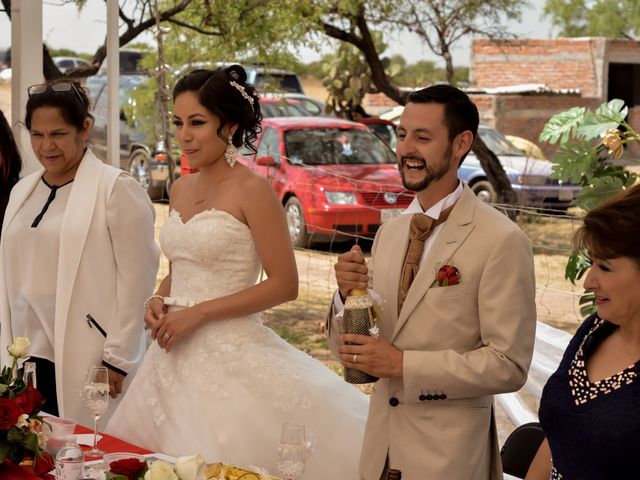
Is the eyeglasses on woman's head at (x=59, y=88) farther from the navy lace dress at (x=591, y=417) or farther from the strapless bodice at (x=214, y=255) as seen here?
the navy lace dress at (x=591, y=417)

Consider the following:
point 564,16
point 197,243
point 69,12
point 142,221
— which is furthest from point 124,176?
point 564,16

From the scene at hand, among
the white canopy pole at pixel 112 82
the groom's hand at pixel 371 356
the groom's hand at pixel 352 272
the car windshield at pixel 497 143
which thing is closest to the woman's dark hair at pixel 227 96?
the groom's hand at pixel 352 272

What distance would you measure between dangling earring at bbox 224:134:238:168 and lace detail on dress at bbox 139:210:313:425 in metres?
0.18

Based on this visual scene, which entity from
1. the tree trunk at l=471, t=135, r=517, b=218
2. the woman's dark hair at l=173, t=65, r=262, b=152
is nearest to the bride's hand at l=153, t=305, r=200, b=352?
the woman's dark hair at l=173, t=65, r=262, b=152

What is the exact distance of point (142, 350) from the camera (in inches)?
156

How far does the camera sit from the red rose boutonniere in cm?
262

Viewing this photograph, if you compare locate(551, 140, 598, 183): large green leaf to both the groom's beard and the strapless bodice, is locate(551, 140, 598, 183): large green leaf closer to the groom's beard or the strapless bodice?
the strapless bodice

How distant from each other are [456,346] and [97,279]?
1657 mm

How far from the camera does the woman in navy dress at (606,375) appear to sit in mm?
2248

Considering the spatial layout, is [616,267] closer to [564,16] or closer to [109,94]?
[109,94]

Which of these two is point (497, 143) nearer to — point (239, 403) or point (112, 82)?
point (112, 82)

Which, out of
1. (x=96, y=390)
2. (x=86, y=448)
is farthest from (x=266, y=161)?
(x=96, y=390)

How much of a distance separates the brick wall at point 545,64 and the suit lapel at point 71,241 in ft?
92.7

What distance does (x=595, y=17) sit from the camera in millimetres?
50281
